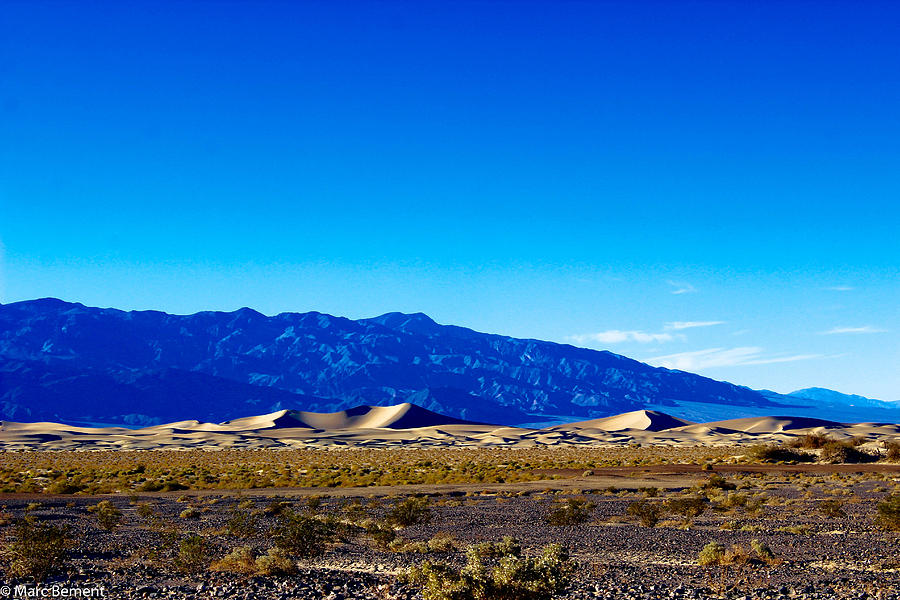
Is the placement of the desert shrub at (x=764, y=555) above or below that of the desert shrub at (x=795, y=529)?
above

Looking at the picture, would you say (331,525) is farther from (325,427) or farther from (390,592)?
(325,427)

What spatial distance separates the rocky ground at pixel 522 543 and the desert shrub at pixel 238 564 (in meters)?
0.31

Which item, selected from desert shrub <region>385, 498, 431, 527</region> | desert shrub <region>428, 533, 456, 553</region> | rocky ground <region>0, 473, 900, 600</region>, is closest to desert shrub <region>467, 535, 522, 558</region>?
rocky ground <region>0, 473, 900, 600</region>

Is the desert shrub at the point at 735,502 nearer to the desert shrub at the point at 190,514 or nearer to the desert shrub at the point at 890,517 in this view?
the desert shrub at the point at 890,517

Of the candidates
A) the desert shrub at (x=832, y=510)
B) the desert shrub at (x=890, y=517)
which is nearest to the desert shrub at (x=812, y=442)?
the desert shrub at (x=832, y=510)

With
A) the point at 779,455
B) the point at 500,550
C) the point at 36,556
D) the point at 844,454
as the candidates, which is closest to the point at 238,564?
the point at 36,556

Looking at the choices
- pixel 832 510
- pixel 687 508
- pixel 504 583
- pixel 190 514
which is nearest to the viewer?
pixel 504 583

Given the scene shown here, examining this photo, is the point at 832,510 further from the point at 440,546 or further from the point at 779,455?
the point at 779,455

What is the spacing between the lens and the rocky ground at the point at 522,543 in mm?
13969

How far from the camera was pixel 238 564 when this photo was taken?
50.5 feet

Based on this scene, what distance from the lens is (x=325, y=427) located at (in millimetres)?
191500

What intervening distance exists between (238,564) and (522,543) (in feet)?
27.4

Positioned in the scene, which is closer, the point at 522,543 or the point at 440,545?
the point at 440,545

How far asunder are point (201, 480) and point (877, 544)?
130 ft
